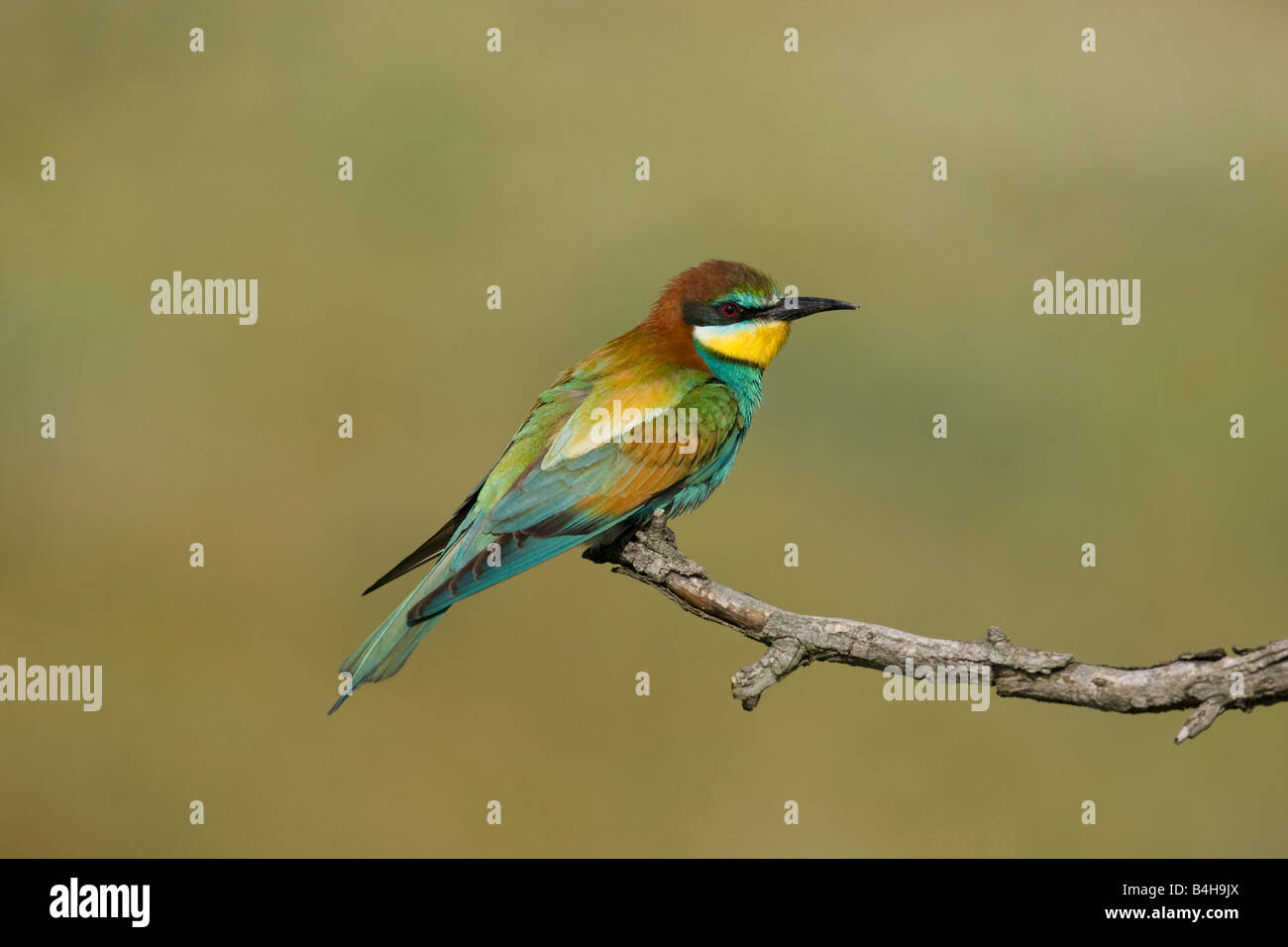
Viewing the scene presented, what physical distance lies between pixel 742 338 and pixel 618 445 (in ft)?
1.94

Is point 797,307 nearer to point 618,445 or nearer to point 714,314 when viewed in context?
point 714,314

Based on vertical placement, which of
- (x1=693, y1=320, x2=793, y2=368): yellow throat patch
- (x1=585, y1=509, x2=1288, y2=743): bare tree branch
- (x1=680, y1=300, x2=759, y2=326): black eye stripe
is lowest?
(x1=585, y1=509, x2=1288, y2=743): bare tree branch

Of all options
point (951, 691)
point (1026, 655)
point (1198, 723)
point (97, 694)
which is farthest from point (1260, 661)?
point (97, 694)

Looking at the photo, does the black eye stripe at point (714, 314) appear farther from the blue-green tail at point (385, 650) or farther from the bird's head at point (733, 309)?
the blue-green tail at point (385, 650)

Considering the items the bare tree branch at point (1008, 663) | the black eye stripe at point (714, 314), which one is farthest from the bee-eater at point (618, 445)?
the bare tree branch at point (1008, 663)

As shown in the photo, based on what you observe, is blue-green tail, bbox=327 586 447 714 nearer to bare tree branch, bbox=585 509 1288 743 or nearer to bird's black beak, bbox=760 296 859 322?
bare tree branch, bbox=585 509 1288 743

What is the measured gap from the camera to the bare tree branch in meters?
2.34

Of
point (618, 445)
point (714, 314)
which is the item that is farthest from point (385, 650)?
point (714, 314)

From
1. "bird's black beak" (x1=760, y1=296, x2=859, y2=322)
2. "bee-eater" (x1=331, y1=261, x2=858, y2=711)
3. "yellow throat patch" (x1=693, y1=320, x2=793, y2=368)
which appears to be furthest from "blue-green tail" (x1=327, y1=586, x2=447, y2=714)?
"bird's black beak" (x1=760, y1=296, x2=859, y2=322)

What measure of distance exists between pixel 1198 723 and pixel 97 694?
17.6ft

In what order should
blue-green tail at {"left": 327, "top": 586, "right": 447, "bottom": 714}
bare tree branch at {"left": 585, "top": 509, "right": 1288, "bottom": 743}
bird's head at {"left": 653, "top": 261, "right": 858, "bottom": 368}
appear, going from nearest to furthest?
bare tree branch at {"left": 585, "top": 509, "right": 1288, "bottom": 743} < blue-green tail at {"left": 327, "top": 586, "right": 447, "bottom": 714} < bird's head at {"left": 653, "top": 261, "right": 858, "bottom": 368}

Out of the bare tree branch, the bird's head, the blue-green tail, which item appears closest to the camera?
the bare tree branch

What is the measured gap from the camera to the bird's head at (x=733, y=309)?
3.78 meters

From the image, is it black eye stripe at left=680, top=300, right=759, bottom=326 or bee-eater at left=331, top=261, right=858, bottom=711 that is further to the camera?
black eye stripe at left=680, top=300, right=759, bottom=326
